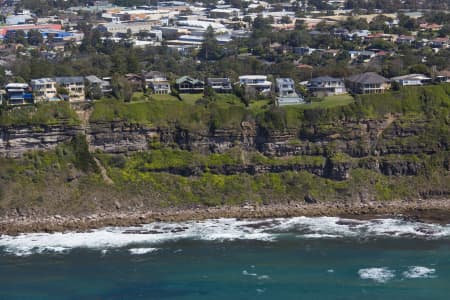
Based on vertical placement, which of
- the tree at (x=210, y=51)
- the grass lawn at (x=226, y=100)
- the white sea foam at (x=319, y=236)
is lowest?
the white sea foam at (x=319, y=236)

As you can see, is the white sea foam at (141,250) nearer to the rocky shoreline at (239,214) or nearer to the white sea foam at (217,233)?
the white sea foam at (217,233)

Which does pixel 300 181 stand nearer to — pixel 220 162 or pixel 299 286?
pixel 220 162

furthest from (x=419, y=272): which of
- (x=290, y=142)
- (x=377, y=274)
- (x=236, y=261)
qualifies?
(x=290, y=142)

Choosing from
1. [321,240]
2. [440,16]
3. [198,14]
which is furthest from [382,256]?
[198,14]

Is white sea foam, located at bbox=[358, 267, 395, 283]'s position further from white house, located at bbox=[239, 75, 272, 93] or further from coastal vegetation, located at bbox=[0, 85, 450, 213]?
white house, located at bbox=[239, 75, 272, 93]

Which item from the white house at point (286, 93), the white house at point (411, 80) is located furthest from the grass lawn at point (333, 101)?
the white house at point (411, 80)

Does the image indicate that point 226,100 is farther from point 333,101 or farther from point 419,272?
point 419,272
